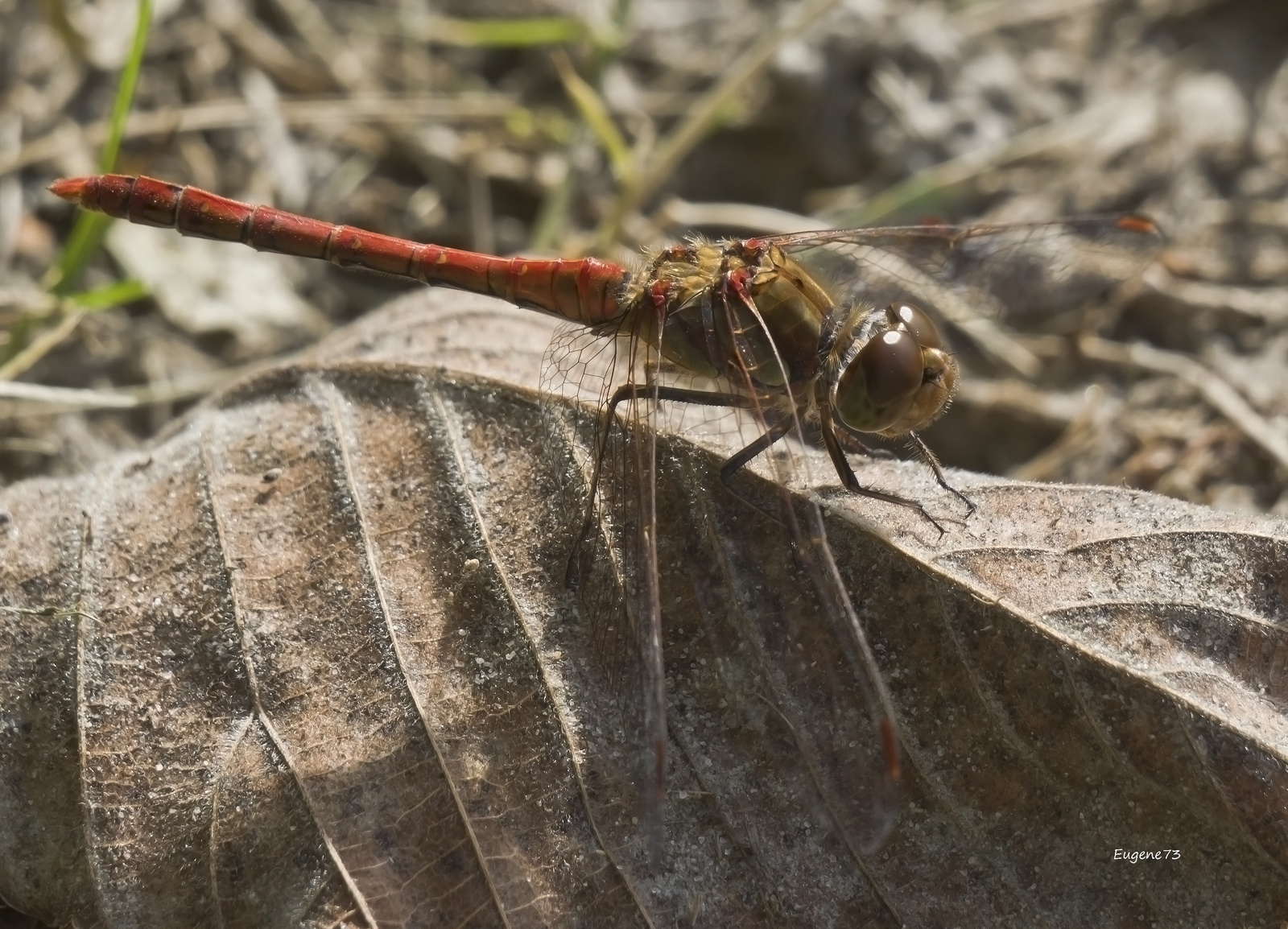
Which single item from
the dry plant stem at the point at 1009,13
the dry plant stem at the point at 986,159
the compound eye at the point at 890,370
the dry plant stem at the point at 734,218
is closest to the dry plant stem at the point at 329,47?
the dry plant stem at the point at 734,218

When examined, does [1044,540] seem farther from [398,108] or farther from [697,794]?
[398,108]

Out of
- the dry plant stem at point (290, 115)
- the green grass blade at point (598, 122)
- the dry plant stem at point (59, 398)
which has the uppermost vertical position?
the dry plant stem at point (290, 115)

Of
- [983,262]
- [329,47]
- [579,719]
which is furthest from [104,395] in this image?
[983,262]

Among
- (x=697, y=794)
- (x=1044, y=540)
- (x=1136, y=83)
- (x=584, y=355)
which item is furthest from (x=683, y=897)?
(x=1136, y=83)

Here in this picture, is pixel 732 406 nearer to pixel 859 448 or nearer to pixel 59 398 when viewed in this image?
pixel 859 448

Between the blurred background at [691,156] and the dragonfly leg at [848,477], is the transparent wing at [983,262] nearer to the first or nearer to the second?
the blurred background at [691,156]

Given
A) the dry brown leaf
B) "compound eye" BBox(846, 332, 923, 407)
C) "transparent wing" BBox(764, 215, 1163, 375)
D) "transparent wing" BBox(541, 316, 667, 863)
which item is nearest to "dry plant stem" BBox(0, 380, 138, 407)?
the dry brown leaf
